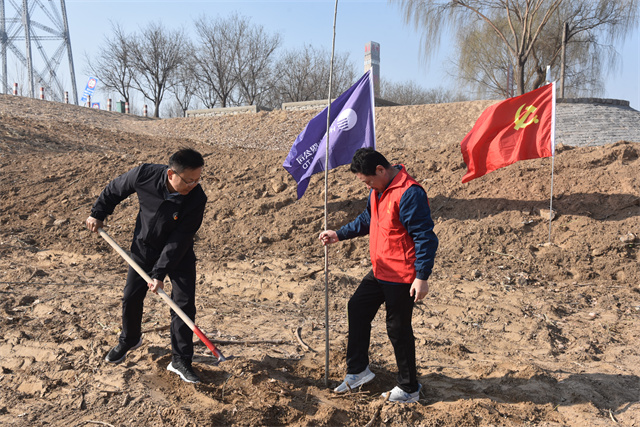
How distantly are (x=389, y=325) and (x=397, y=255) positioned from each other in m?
0.54

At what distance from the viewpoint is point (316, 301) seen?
6.40 metres

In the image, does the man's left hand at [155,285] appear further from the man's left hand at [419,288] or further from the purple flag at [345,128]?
the purple flag at [345,128]

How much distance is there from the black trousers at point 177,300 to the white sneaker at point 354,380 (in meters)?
1.23

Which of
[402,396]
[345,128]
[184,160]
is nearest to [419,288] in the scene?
[402,396]

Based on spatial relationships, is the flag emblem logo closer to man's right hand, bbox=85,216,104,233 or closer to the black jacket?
the black jacket

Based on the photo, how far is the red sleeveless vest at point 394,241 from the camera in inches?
134

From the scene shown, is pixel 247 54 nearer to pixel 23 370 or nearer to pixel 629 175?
pixel 629 175

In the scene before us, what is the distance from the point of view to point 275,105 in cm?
4156

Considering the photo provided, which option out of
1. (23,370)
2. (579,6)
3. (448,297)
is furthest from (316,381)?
(579,6)

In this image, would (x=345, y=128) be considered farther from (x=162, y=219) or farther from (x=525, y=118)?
(x=525, y=118)

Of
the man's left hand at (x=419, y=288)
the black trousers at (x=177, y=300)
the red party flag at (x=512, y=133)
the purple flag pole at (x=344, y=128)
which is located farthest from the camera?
the red party flag at (x=512, y=133)

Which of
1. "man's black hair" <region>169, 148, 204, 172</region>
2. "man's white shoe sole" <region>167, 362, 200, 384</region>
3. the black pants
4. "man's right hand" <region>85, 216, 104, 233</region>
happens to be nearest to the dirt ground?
"man's white shoe sole" <region>167, 362, 200, 384</region>

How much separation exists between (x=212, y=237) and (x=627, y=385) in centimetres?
712

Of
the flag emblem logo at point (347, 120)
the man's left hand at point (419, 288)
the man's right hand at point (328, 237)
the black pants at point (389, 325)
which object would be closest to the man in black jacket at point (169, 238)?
the man's right hand at point (328, 237)
